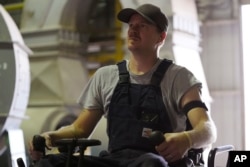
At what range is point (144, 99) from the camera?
5.65 ft

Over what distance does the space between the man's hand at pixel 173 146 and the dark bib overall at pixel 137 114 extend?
0.19m

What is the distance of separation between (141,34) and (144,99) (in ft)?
0.91

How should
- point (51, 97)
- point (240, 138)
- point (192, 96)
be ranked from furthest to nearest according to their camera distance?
point (51, 97) → point (240, 138) → point (192, 96)

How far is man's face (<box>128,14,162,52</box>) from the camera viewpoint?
180 centimetres

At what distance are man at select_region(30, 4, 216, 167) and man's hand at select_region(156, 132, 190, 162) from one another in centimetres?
4

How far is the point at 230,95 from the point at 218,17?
0.67 meters

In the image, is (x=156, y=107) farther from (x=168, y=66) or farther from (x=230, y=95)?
(x=230, y=95)

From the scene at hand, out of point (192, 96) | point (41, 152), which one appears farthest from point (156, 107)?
point (41, 152)

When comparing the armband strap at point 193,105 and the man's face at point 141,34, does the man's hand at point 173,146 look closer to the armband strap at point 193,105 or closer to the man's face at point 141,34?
the armband strap at point 193,105

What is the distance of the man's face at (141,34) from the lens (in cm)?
180

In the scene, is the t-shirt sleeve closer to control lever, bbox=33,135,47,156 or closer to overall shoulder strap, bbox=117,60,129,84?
overall shoulder strap, bbox=117,60,129,84

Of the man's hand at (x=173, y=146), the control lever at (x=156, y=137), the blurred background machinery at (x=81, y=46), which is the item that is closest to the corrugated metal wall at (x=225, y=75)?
the blurred background machinery at (x=81, y=46)

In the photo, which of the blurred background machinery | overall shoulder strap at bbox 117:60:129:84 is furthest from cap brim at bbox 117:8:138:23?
the blurred background machinery

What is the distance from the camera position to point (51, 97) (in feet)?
13.0
